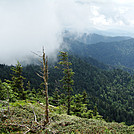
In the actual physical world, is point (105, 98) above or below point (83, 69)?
below

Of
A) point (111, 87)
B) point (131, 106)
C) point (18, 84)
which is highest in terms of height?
point (18, 84)

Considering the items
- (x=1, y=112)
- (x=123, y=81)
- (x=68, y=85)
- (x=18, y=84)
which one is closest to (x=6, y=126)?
(x=1, y=112)

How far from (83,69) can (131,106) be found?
9845 centimetres

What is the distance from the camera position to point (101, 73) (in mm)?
190500

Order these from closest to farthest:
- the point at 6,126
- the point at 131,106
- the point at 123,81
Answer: the point at 6,126, the point at 131,106, the point at 123,81

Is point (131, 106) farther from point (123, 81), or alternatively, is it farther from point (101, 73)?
point (101, 73)

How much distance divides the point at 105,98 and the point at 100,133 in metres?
140

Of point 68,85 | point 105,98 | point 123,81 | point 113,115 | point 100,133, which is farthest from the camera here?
point 123,81

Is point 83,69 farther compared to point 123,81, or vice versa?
point 83,69

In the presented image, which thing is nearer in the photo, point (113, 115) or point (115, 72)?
point (113, 115)

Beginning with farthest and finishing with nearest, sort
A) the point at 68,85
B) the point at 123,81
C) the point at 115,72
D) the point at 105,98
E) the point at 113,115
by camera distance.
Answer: the point at 115,72 < the point at 123,81 < the point at 105,98 < the point at 113,115 < the point at 68,85

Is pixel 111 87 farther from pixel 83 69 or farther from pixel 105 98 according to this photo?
pixel 83 69

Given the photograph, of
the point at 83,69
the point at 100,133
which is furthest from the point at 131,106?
the point at 100,133

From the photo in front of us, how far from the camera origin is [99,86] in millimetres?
157750
